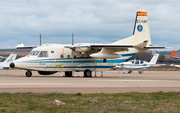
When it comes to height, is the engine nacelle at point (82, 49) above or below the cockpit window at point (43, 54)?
above

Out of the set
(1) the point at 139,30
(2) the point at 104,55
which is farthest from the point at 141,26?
(2) the point at 104,55

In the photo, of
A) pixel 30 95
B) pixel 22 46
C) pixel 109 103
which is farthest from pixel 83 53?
pixel 109 103

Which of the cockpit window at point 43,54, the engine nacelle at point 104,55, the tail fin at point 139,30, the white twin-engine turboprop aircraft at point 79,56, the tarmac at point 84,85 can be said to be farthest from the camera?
the tail fin at point 139,30

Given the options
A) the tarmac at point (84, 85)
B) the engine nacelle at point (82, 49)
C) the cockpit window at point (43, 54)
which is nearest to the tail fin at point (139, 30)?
the engine nacelle at point (82, 49)

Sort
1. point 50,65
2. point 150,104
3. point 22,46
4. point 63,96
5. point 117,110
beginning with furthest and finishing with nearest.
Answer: point 22,46
point 50,65
point 63,96
point 150,104
point 117,110

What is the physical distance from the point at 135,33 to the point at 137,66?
23411 millimetres

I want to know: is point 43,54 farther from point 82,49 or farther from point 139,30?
point 139,30

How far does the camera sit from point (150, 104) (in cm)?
1269

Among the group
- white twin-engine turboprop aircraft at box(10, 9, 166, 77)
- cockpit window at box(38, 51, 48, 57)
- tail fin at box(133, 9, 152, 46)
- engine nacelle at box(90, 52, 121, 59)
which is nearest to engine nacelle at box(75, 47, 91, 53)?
white twin-engine turboprop aircraft at box(10, 9, 166, 77)

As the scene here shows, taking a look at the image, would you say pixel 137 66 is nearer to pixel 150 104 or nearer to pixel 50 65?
pixel 50 65

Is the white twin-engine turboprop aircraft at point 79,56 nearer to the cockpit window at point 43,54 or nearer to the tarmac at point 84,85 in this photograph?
the cockpit window at point 43,54

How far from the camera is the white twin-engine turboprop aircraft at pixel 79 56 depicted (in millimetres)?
33125

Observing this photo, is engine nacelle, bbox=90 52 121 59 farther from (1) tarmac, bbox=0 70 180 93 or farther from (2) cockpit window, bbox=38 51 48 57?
(2) cockpit window, bbox=38 51 48 57

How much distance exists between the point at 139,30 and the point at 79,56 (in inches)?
367
